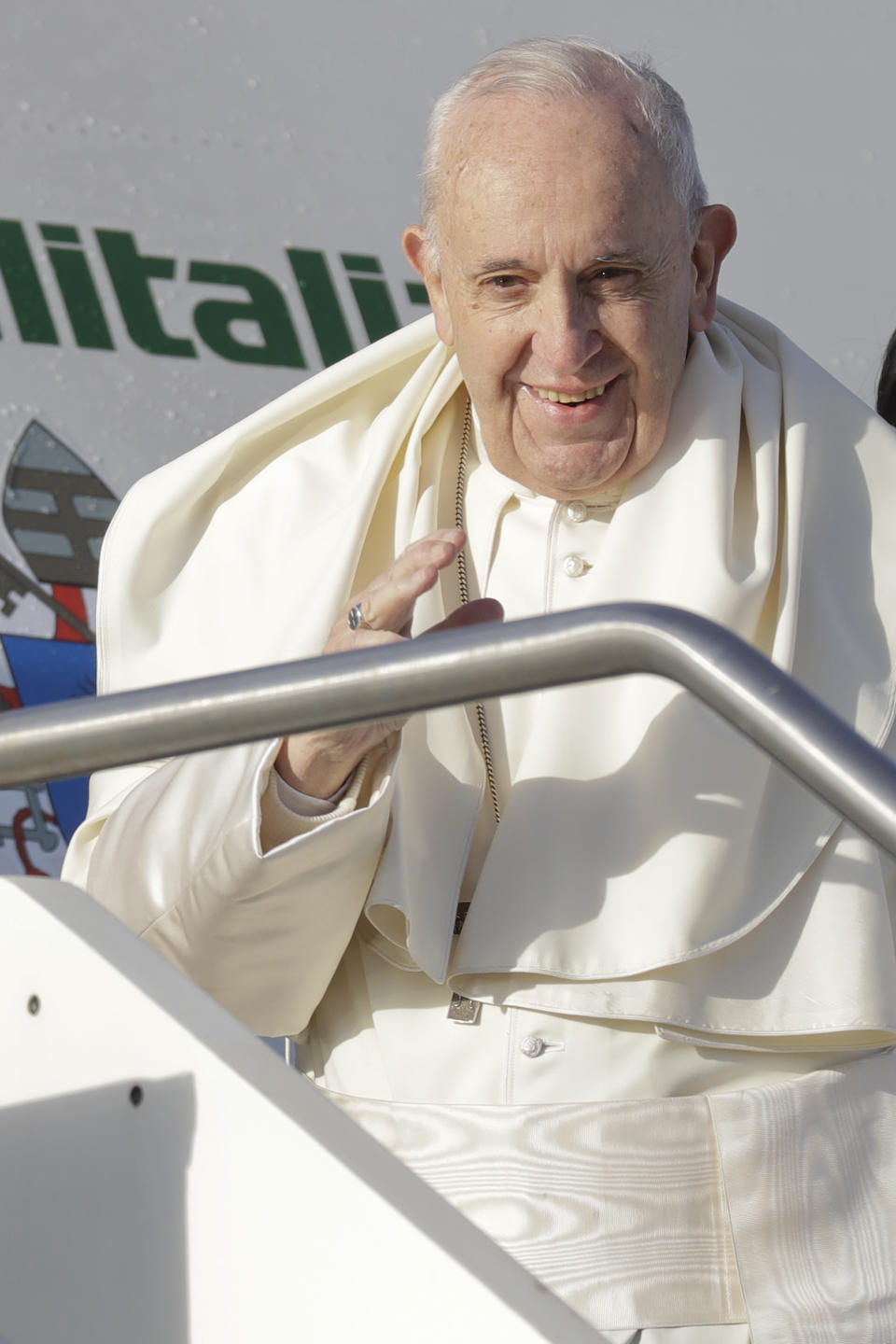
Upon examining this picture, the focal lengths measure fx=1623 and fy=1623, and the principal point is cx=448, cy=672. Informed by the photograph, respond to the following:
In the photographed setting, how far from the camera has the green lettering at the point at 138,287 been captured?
8.57ft

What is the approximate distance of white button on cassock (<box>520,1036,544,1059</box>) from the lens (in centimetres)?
159

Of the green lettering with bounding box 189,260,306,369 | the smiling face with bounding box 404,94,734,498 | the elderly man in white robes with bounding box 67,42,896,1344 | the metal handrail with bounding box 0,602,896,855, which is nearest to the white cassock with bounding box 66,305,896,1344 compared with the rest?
the elderly man in white robes with bounding box 67,42,896,1344

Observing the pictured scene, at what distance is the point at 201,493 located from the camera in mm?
1984

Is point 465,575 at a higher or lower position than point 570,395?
lower

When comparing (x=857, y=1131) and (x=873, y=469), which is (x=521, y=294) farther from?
(x=857, y=1131)

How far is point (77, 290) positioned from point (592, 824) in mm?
1437

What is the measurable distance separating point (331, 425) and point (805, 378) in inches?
22.7

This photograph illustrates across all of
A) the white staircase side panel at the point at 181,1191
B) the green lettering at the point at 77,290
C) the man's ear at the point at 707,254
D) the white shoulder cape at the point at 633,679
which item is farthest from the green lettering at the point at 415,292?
the white staircase side panel at the point at 181,1191

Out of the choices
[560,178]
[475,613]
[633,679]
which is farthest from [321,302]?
[475,613]

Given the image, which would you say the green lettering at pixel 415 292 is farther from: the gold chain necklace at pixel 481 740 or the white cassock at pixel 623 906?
the white cassock at pixel 623 906

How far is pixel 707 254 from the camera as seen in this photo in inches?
70.8

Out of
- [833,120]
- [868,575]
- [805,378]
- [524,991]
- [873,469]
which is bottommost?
[524,991]

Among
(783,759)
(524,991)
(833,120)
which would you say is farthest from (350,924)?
(833,120)

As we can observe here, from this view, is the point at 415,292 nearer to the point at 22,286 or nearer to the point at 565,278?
the point at 22,286
